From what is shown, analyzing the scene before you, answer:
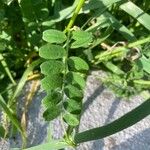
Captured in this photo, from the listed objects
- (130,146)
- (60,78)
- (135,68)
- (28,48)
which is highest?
(60,78)

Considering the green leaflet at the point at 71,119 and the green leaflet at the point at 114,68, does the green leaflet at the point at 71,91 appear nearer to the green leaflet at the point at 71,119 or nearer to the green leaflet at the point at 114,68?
the green leaflet at the point at 71,119

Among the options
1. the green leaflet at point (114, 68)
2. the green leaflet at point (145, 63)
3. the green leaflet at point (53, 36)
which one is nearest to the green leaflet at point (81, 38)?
the green leaflet at point (53, 36)

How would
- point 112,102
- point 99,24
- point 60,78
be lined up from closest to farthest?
point 60,78, point 99,24, point 112,102

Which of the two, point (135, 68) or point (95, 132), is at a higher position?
point (95, 132)

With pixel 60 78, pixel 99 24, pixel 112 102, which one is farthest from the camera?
pixel 112 102

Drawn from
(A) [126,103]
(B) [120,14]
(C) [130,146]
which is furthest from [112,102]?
(B) [120,14]

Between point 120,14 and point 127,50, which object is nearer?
point 127,50

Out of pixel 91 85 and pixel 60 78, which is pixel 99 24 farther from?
pixel 60 78

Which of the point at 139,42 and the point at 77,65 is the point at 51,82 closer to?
the point at 77,65
